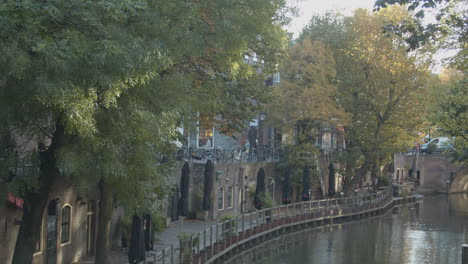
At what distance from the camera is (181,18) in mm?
16453

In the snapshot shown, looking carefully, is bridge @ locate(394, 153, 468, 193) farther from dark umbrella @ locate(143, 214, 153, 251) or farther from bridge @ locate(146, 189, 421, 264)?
dark umbrella @ locate(143, 214, 153, 251)

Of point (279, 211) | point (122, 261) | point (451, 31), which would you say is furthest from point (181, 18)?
point (279, 211)

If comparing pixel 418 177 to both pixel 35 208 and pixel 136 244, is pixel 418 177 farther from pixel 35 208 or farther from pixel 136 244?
pixel 35 208

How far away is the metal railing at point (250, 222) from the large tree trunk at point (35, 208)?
5.17 metres

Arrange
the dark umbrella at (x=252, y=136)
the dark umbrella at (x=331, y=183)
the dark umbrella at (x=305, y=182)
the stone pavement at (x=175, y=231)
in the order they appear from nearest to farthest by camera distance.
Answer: the stone pavement at (x=175, y=231) → the dark umbrella at (x=305, y=182) → the dark umbrella at (x=252, y=136) → the dark umbrella at (x=331, y=183)

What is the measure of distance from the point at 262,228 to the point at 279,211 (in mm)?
3399

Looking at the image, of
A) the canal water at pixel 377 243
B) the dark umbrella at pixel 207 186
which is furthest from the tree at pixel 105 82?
the canal water at pixel 377 243

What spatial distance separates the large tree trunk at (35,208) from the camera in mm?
14142

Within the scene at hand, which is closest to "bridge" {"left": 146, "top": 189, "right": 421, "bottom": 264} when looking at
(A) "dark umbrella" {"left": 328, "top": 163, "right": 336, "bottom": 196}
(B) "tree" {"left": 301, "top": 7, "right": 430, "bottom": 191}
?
(A) "dark umbrella" {"left": 328, "top": 163, "right": 336, "bottom": 196}

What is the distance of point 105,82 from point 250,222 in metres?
20.2

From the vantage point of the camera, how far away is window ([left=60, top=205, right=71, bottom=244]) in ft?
70.0

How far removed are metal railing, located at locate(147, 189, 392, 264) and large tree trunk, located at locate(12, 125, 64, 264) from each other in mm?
5170

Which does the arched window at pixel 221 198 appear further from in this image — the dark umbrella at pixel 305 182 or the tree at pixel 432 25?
the tree at pixel 432 25

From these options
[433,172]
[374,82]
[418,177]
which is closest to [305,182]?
[374,82]
